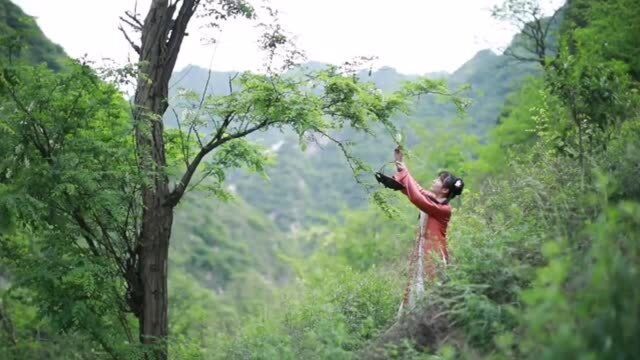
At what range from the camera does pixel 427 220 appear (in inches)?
239

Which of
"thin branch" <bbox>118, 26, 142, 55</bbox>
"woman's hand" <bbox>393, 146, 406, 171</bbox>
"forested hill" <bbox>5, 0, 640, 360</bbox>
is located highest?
"thin branch" <bbox>118, 26, 142, 55</bbox>

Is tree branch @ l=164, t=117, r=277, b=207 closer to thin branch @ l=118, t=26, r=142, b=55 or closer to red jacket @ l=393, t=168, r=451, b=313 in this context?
thin branch @ l=118, t=26, r=142, b=55

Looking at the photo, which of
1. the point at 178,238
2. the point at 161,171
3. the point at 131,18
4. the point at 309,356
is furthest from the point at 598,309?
the point at 178,238

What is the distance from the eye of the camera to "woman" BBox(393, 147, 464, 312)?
229 inches

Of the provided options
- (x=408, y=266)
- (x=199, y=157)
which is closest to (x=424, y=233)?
(x=408, y=266)

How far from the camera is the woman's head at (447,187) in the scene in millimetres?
6130

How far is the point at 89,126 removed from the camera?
6.19 m

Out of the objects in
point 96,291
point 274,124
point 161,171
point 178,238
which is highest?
point 178,238

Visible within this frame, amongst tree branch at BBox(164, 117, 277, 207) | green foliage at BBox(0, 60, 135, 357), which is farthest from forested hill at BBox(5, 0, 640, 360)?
tree branch at BBox(164, 117, 277, 207)

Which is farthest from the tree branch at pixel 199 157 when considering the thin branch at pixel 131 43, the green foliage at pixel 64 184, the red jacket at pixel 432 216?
the red jacket at pixel 432 216

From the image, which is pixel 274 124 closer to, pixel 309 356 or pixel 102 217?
pixel 102 217

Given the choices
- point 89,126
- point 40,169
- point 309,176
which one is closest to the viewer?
point 40,169

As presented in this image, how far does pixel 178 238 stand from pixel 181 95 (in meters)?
57.7

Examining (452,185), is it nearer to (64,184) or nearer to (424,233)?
(424,233)
